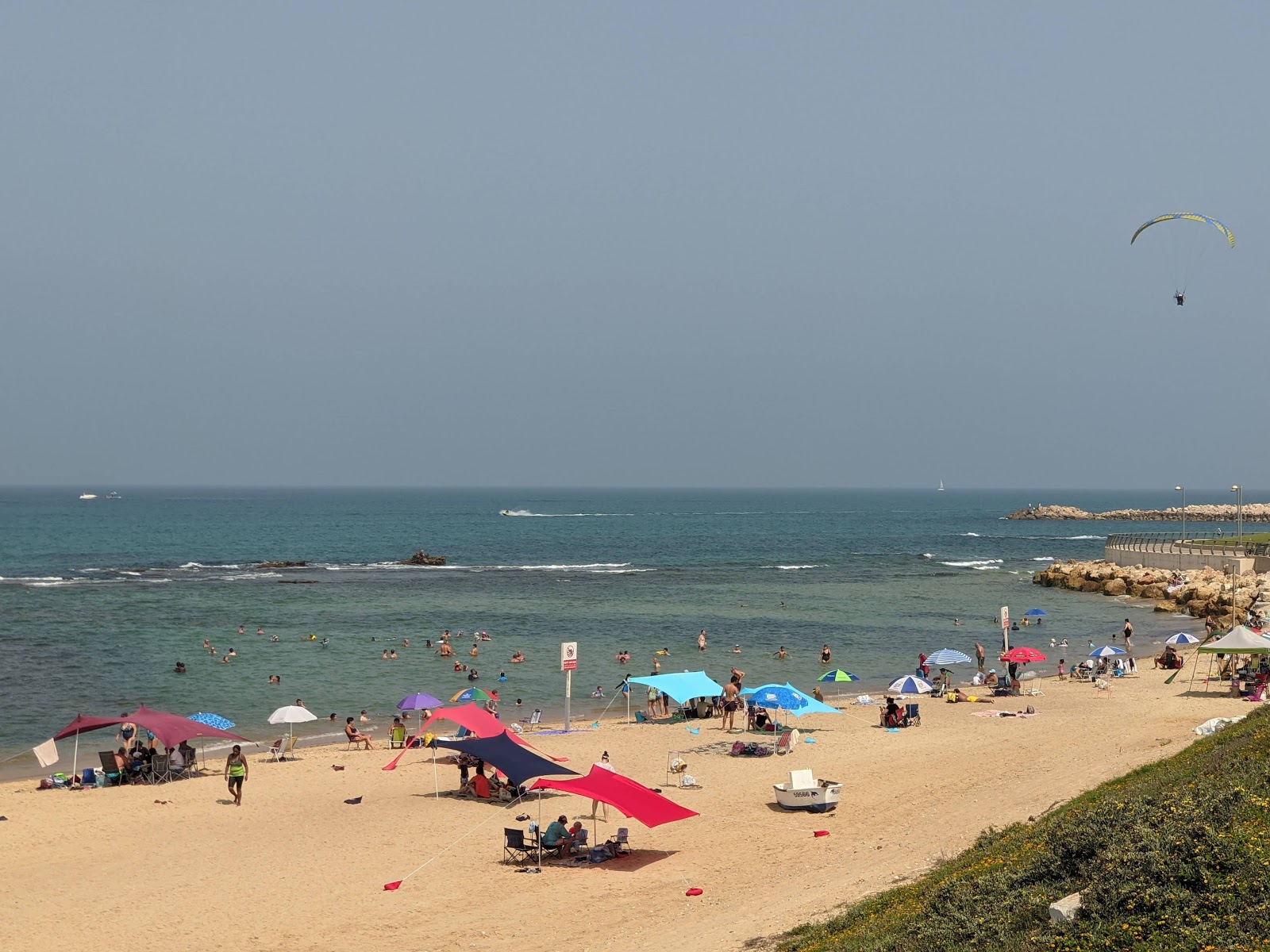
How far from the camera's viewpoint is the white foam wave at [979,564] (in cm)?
7925

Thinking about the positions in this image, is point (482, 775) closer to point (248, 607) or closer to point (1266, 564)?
point (248, 607)

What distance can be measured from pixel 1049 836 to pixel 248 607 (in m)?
47.7

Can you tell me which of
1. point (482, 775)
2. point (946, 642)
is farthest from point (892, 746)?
point (946, 642)

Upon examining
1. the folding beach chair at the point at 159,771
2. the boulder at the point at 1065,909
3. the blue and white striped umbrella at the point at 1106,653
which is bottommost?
the folding beach chair at the point at 159,771

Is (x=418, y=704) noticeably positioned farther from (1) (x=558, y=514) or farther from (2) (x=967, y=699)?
(1) (x=558, y=514)

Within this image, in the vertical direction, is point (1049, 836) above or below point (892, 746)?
above

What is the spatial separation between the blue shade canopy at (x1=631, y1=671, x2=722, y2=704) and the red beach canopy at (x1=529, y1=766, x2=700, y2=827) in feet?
30.4

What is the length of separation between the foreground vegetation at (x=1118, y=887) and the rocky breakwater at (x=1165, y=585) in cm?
3828

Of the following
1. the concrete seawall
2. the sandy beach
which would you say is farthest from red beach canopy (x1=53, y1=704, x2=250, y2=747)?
the concrete seawall

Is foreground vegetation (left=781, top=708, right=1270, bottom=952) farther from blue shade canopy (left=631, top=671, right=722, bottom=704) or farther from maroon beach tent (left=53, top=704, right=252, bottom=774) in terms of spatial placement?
maroon beach tent (left=53, top=704, right=252, bottom=774)

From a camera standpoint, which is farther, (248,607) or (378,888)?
(248,607)

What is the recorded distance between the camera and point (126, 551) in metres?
92.0

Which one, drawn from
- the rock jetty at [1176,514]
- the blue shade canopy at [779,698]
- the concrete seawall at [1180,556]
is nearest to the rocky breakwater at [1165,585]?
the concrete seawall at [1180,556]

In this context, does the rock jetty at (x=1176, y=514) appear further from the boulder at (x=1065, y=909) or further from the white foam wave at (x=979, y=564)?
the boulder at (x=1065, y=909)
